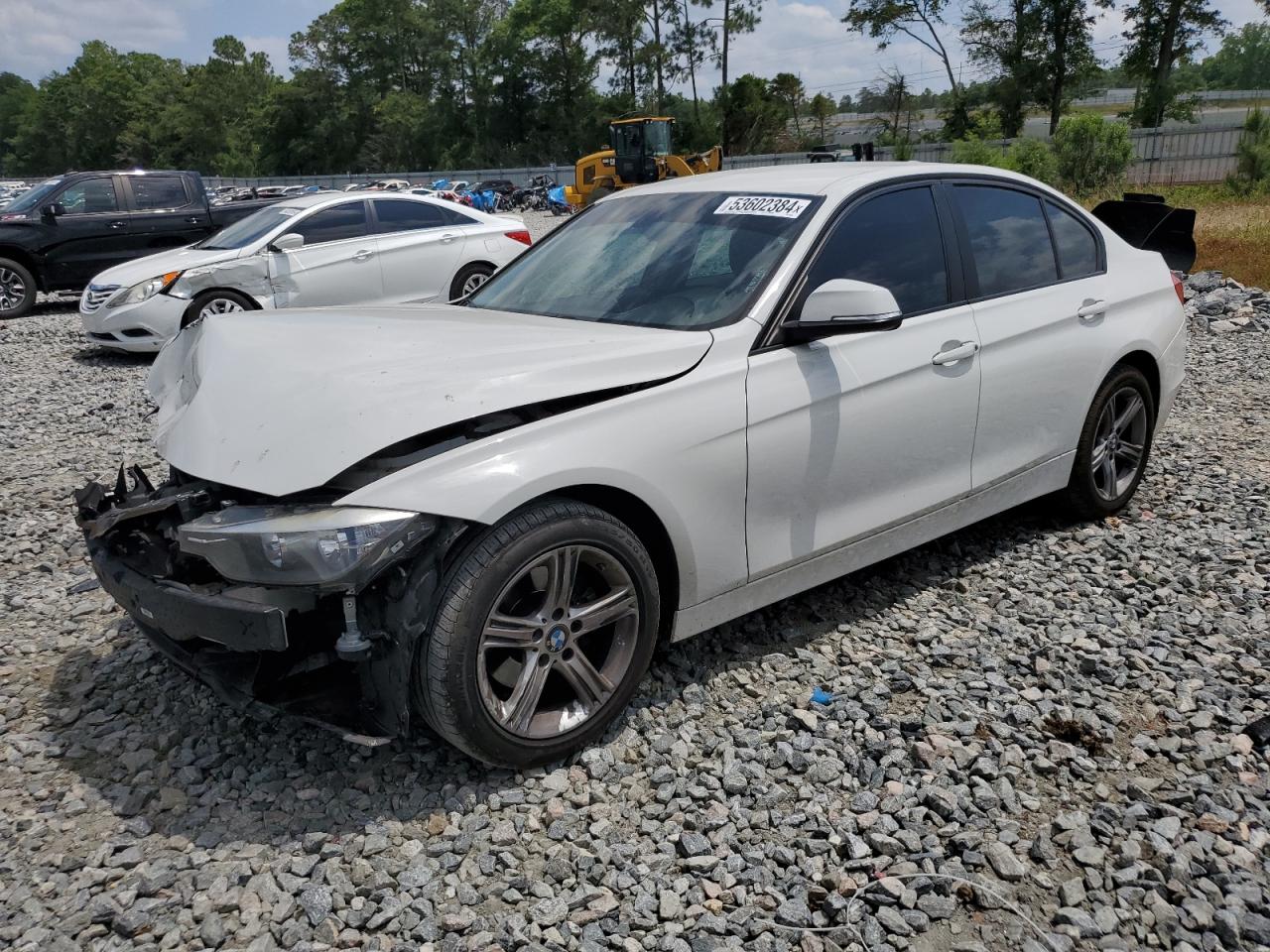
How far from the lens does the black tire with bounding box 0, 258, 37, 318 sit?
13375 millimetres

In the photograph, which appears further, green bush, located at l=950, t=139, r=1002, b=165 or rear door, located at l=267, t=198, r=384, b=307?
green bush, located at l=950, t=139, r=1002, b=165

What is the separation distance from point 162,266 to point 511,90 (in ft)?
231

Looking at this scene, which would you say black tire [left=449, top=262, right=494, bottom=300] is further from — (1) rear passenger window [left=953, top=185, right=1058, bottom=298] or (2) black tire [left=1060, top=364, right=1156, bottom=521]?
(2) black tire [left=1060, top=364, right=1156, bottom=521]

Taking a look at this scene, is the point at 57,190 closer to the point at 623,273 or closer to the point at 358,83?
the point at 623,273

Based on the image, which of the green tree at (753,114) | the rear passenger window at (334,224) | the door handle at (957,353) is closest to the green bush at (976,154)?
the rear passenger window at (334,224)

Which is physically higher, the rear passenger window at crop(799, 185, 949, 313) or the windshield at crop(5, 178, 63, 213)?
the windshield at crop(5, 178, 63, 213)

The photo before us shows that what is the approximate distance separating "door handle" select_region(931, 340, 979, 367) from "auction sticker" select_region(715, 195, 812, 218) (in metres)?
0.77

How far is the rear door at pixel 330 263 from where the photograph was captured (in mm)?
10180

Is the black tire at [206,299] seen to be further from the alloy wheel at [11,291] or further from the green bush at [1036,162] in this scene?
the green bush at [1036,162]

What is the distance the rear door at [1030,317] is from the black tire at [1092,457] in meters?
0.09

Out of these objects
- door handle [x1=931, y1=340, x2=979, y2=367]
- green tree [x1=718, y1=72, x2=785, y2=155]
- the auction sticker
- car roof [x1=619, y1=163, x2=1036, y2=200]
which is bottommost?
door handle [x1=931, y1=340, x2=979, y2=367]

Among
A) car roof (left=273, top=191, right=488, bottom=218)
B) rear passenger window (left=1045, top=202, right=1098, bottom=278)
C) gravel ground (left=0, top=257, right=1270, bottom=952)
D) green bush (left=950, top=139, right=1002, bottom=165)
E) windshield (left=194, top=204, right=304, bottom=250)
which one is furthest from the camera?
green bush (left=950, top=139, right=1002, bottom=165)

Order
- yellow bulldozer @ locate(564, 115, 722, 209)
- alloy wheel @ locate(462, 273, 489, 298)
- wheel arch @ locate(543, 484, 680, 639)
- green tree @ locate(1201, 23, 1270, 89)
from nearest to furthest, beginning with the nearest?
1. wheel arch @ locate(543, 484, 680, 639)
2. alloy wheel @ locate(462, 273, 489, 298)
3. yellow bulldozer @ locate(564, 115, 722, 209)
4. green tree @ locate(1201, 23, 1270, 89)

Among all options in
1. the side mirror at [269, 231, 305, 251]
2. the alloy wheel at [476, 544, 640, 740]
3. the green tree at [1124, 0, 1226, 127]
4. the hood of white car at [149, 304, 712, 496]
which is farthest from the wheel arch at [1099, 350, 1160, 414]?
the green tree at [1124, 0, 1226, 127]
